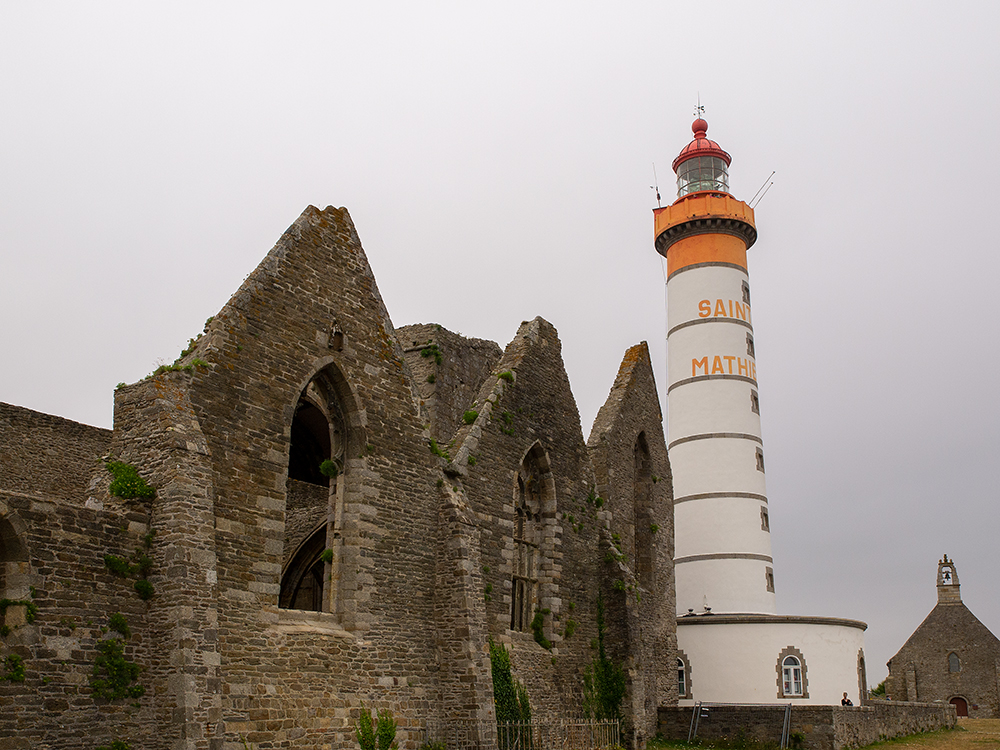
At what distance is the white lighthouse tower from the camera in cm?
2511

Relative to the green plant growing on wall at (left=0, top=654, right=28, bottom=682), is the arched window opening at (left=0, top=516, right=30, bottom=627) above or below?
above

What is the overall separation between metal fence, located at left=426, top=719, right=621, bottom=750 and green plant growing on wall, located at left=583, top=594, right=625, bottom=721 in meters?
0.35

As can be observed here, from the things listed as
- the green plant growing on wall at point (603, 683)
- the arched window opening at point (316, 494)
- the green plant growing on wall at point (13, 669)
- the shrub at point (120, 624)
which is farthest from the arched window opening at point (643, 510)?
the green plant growing on wall at point (13, 669)

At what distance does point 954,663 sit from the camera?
45.0 metres

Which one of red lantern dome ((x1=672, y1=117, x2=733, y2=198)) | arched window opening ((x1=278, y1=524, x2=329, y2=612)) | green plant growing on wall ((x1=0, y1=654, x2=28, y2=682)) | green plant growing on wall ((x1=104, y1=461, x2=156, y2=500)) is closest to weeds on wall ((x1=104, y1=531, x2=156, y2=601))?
green plant growing on wall ((x1=104, y1=461, x2=156, y2=500))

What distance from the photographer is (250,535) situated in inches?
455

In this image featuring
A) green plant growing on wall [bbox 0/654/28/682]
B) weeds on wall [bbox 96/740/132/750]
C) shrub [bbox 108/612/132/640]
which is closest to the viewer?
green plant growing on wall [bbox 0/654/28/682]

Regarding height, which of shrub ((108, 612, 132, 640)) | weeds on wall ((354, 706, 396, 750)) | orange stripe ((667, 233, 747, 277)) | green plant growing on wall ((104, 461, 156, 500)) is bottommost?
weeds on wall ((354, 706, 396, 750))

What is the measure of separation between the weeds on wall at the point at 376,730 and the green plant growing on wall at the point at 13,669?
15.0ft

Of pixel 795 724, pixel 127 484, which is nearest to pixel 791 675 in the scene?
pixel 795 724

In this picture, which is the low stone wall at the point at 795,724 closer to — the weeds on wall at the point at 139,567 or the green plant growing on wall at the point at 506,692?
the green plant growing on wall at the point at 506,692

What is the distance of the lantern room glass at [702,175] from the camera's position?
3278 cm

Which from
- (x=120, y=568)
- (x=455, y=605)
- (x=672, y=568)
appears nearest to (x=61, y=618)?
(x=120, y=568)

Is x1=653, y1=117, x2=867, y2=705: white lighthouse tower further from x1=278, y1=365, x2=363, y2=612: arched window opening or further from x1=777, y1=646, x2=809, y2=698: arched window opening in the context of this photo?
x1=278, y1=365, x2=363, y2=612: arched window opening
